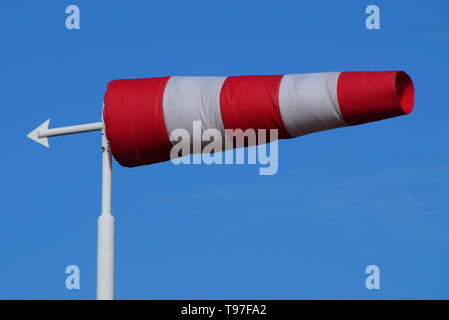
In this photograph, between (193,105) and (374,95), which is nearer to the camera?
(374,95)

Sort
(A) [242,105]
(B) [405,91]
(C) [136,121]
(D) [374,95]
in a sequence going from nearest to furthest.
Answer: (D) [374,95] < (B) [405,91] < (A) [242,105] < (C) [136,121]

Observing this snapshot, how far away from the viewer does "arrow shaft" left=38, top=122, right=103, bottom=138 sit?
63.0 ft

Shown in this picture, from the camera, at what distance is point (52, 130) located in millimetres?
19531

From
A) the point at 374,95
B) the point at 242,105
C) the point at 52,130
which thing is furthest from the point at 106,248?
the point at 374,95

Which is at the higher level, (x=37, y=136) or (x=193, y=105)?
(x=193, y=105)

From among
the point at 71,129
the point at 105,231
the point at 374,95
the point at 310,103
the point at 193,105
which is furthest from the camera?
the point at 71,129

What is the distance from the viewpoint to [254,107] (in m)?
18.6

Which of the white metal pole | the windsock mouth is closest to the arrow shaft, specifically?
the white metal pole

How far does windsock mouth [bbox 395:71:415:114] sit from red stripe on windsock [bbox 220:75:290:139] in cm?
157

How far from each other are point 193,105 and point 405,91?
110 inches

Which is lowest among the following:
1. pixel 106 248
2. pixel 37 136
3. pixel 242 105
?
pixel 106 248

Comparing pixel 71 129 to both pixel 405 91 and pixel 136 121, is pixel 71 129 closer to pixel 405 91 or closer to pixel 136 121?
pixel 136 121

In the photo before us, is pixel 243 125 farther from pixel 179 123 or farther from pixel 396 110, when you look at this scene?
pixel 396 110
